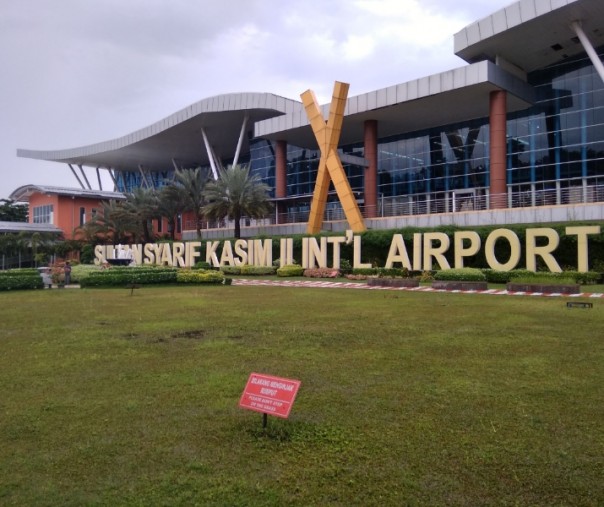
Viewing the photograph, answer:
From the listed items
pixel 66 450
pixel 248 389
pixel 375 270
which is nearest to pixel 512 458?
pixel 248 389

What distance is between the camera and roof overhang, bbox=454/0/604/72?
1137 inches

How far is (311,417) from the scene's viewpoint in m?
5.56

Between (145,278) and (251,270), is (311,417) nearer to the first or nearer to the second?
(145,278)

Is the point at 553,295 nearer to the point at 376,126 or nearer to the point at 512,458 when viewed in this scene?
the point at 512,458

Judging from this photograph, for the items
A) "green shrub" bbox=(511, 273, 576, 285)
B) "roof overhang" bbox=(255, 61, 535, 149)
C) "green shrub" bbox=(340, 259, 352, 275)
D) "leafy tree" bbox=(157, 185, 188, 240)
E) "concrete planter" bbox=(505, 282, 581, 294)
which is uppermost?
"roof overhang" bbox=(255, 61, 535, 149)

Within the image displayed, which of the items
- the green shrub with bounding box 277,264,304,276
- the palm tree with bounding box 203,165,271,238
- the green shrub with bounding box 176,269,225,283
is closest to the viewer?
the green shrub with bounding box 176,269,225,283

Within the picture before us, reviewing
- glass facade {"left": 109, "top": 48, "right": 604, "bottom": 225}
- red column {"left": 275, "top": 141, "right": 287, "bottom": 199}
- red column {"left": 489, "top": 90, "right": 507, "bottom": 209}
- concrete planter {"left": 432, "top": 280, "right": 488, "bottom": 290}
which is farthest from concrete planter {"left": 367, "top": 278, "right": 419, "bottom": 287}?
red column {"left": 275, "top": 141, "right": 287, "bottom": 199}

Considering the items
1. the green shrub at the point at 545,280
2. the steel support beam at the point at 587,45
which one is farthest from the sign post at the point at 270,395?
the steel support beam at the point at 587,45

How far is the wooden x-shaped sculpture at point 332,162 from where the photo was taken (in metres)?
33.9

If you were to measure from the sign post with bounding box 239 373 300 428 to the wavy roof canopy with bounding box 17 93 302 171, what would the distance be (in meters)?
40.1

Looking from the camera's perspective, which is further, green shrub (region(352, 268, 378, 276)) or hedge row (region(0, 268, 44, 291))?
green shrub (region(352, 268, 378, 276))

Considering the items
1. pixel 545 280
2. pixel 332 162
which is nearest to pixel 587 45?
pixel 332 162

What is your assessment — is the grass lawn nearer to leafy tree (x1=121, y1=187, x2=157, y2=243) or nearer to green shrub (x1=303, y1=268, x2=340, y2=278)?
green shrub (x1=303, y1=268, x2=340, y2=278)

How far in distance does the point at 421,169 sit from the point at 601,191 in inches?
565
